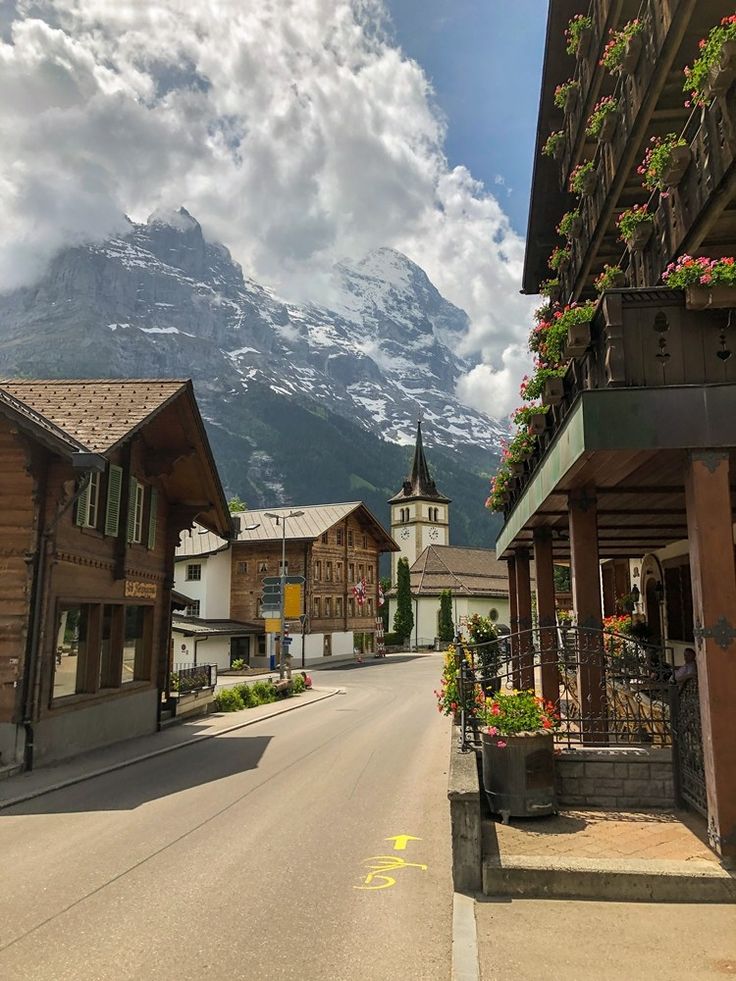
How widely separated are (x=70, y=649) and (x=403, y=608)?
2395 inches

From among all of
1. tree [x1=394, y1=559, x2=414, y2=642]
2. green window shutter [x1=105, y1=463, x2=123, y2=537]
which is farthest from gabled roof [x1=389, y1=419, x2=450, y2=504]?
green window shutter [x1=105, y1=463, x2=123, y2=537]

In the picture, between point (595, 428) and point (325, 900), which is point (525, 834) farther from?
point (595, 428)

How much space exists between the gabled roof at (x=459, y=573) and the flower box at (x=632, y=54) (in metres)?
67.9

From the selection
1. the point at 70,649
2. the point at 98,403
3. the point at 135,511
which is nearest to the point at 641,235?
the point at 98,403

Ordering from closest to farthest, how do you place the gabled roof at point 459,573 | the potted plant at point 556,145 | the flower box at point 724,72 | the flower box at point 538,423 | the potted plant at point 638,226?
1. the flower box at point 724,72
2. the potted plant at point 638,226
3. the flower box at point 538,423
4. the potted plant at point 556,145
5. the gabled roof at point 459,573

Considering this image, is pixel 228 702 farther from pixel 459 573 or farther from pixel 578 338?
pixel 459 573

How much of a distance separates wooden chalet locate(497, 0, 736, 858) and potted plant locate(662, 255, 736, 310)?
0.02m

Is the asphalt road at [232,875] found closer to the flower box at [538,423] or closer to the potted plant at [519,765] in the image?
the potted plant at [519,765]

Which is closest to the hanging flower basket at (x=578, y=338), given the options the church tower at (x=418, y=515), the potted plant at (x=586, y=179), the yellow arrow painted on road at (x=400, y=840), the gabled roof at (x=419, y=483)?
the yellow arrow painted on road at (x=400, y=840)

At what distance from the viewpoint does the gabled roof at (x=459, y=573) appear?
78062 millimetres

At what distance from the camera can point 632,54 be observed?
1055cm

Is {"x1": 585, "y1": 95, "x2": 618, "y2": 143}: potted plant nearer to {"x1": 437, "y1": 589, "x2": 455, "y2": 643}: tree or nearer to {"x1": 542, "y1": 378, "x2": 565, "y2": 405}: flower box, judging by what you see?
{"x1": 542, "y1": 378, "x2": 565, "y2": 405}: flower box

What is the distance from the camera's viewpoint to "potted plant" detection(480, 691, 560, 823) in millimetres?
7863

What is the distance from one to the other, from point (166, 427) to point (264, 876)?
1330cm
